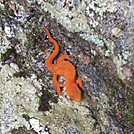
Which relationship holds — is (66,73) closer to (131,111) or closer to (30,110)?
(30,110)

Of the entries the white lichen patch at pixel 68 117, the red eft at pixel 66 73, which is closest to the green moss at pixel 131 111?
the white lichen patch at pixel 68 117

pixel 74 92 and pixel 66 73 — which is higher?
pixel 66 73

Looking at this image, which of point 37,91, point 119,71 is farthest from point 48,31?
Result: point 119,71

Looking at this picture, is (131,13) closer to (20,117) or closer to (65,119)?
(65,119)

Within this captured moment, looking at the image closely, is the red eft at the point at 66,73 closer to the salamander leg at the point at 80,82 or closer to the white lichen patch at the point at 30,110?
the salamander leg at the point at 80,82

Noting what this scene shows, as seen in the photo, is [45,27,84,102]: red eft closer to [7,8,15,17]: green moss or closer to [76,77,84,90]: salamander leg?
[76,77,84,90]: salamander leg

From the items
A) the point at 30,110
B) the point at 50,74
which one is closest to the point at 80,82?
the point at 50,74
